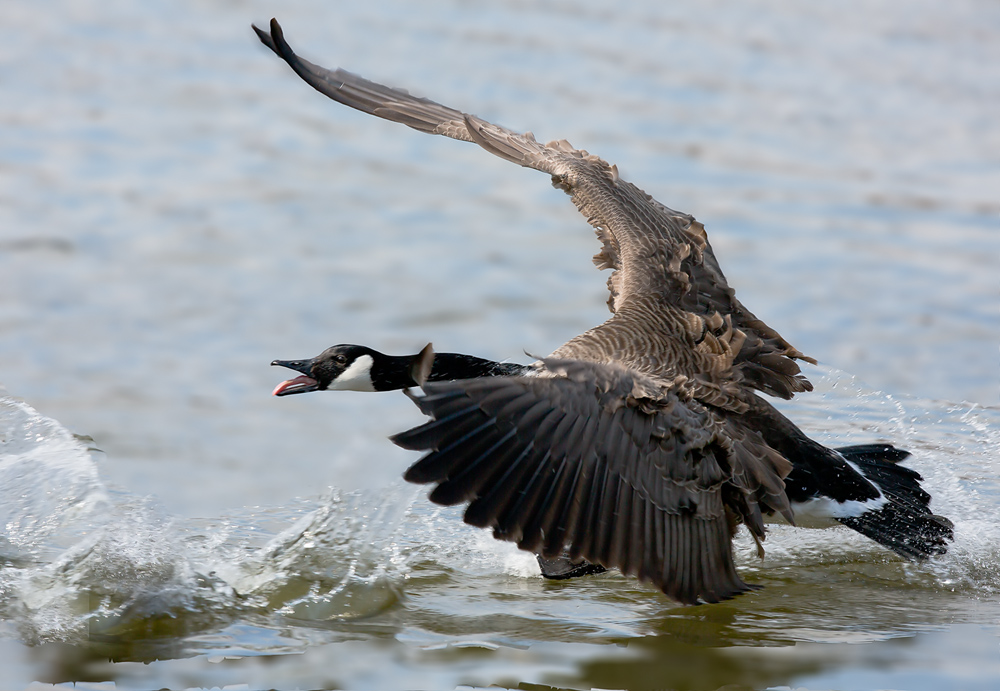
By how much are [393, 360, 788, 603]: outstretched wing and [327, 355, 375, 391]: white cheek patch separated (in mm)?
1478

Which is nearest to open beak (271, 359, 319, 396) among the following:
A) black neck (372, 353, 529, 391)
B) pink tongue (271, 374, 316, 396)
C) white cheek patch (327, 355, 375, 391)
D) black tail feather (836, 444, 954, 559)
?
pink tongue (271, 374, 316, 396)

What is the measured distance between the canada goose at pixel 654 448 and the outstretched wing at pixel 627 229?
0.02 m

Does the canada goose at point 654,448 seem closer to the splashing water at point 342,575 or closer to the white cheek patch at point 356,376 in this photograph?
the white cheek patch at point 356,376

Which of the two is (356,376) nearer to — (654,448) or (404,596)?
(404,596)

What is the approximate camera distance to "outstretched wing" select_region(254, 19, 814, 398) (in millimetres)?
6223

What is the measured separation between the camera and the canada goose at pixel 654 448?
4562 millimetres

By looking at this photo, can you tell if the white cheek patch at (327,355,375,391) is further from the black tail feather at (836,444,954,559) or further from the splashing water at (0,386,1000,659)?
the black tail feather at (836,444,954,559)

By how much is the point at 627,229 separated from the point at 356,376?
1.91 m

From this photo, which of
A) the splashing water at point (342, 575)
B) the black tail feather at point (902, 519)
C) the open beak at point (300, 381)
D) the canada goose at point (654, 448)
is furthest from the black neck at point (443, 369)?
the black tail feather at point (902, 519)

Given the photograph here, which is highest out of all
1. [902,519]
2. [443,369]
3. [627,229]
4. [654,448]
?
[627,229]

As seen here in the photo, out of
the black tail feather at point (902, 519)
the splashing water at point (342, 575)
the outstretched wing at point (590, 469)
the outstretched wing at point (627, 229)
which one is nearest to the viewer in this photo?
the outstretched wing at point (590, 469)

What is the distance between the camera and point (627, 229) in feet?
22.4

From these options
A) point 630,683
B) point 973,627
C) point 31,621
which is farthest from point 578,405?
point 31,621

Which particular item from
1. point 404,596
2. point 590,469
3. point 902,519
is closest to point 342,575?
point 404,596
